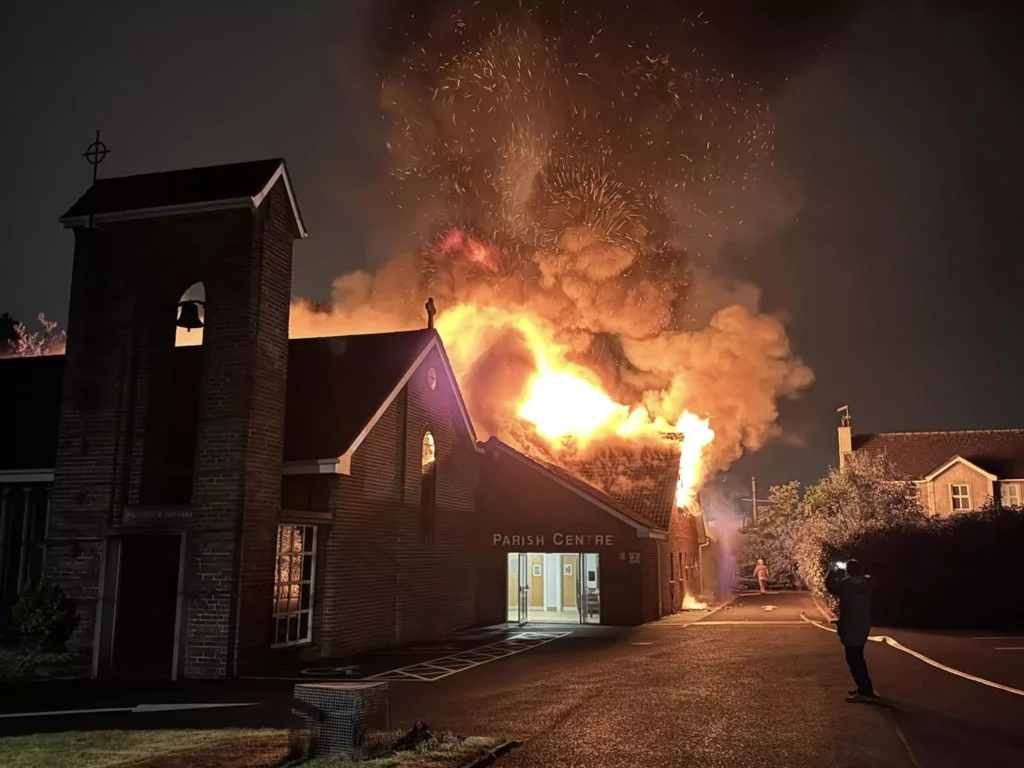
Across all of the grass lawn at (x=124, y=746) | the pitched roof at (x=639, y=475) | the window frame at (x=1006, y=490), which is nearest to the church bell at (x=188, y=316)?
the grass lawn at (x=124, y=746)

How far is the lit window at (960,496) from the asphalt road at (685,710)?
37.5 m

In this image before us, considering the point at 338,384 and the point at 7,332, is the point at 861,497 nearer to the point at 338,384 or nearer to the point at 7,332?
the point at 338,384

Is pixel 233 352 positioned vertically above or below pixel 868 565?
above

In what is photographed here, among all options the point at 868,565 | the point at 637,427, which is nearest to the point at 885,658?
the point at 868,565

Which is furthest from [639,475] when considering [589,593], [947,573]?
[947,573]

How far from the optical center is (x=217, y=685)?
13.8 metres

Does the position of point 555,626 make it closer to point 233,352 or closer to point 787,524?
point 233,352

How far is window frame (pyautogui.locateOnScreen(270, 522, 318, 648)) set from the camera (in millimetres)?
16641

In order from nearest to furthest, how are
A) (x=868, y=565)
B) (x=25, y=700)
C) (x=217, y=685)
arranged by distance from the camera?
(x=25, y=700), (x=217, y=685), (x=868, y=565)

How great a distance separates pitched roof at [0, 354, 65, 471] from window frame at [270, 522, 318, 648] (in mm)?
5484

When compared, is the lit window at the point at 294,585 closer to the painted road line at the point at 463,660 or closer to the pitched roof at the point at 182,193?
the painted road line at the point at 463,660

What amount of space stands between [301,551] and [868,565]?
17.6 m

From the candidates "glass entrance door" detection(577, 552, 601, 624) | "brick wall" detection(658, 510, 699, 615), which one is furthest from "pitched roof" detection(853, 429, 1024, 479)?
"glass entrance door" detection(577, 552, 601, 624)

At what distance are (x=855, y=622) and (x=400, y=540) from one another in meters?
11.9
